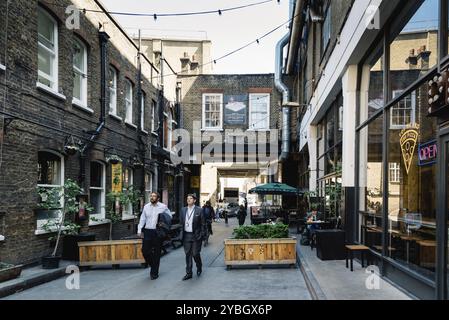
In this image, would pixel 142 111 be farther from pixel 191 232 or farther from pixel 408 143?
pixel 408 143

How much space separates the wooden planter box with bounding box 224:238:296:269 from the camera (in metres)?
10.6

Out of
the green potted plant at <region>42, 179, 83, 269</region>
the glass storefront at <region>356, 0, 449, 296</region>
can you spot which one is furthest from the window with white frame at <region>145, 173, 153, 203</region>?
the glass storefront at <region>356, 0, 449, 296</region>

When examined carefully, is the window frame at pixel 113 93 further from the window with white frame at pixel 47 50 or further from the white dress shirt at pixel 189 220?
the white dress shirt at pixel 189 220

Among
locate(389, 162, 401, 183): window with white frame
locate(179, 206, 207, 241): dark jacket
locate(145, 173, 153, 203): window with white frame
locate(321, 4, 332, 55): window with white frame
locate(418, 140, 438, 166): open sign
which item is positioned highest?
locate(321, 4, 332, 55): window with white frame

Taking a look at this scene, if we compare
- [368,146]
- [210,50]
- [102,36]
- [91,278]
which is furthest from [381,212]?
[210,50]

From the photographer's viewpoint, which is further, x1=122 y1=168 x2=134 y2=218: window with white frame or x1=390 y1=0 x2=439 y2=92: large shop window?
x1=122 y1=168 x2=134 y2=218: window with white frame

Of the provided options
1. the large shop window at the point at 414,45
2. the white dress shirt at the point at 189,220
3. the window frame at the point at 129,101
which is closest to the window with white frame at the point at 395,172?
the large shop window at the point at 414,45

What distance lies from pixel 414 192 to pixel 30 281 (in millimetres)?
6924

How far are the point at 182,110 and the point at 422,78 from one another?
22.6 metres

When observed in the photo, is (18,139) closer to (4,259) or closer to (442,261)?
(4,259)

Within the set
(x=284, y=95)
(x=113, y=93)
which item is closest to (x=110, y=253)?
(x=113, y=93)

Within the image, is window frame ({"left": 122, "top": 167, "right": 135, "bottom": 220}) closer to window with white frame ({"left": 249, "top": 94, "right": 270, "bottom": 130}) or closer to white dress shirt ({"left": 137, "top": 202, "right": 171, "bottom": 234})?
white dress shirt ({"left": 137, "top": 202, "right": 171, "bottom": 234})

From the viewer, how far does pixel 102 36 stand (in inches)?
593

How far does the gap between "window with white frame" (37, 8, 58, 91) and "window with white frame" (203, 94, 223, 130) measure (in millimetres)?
16850
